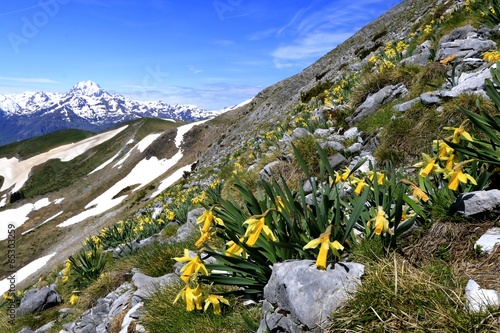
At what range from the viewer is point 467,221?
2.44 m

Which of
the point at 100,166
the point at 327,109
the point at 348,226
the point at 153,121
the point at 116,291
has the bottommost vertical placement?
the point at 116,291

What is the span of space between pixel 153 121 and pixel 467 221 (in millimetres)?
96800

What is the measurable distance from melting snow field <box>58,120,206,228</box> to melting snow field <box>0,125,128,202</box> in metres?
35.4

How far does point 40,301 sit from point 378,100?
831 cm

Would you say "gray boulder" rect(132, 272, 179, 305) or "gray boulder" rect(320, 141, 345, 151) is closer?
"gray boulder" rect(132, 272, 179, 305)

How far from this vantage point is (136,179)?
58.0 meters

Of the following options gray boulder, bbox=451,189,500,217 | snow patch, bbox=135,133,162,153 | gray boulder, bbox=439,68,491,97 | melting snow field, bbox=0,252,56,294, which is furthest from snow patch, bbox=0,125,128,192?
gray boulder, bbox=451,189,500,217

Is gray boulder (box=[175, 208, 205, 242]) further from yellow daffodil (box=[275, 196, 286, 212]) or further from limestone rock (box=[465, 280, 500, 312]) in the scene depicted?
limestone rock (box=[465, 280, 500, 312])

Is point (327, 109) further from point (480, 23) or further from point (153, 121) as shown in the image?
point (153, 121)

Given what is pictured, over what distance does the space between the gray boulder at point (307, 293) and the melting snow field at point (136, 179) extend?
40.5m

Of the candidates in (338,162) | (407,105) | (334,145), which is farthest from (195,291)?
(407,105)

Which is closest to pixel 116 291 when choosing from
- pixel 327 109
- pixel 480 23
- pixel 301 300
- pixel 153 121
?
pixel 301 300

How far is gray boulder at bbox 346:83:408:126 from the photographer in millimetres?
6965

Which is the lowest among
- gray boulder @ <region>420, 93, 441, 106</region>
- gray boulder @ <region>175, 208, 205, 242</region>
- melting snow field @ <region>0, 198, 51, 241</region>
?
gray boulder @ <region>175, 208, 205, 242</region>
